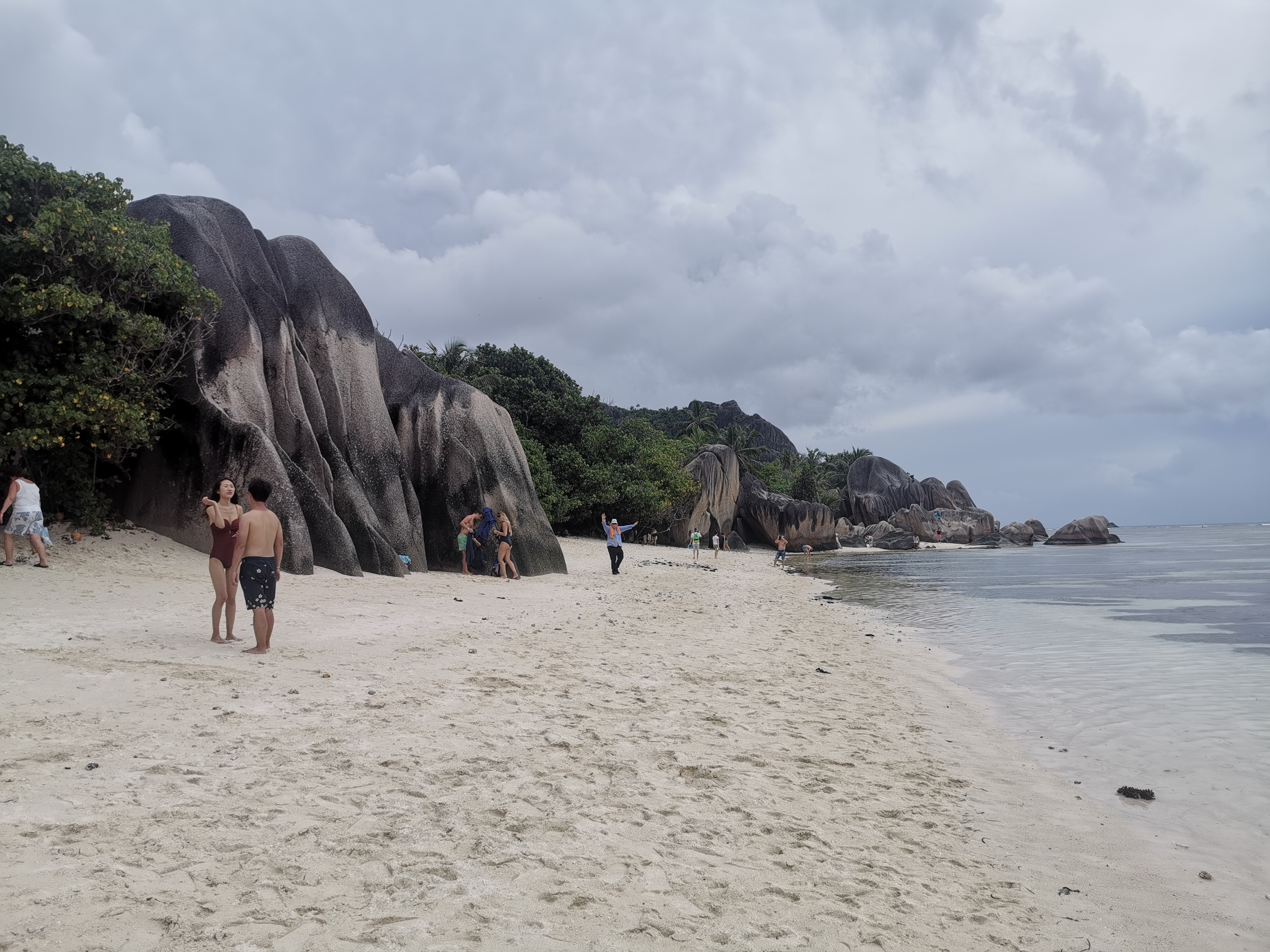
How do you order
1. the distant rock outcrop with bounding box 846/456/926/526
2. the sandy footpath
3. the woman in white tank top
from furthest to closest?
the distant rock outcrop with bounding box 846/456/926/526 → the woman in white tank top → the sandy footpath

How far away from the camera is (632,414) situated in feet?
311

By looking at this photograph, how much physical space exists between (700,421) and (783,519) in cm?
1966

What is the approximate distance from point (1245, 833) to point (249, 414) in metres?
16.1

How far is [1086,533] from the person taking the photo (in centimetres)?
6988

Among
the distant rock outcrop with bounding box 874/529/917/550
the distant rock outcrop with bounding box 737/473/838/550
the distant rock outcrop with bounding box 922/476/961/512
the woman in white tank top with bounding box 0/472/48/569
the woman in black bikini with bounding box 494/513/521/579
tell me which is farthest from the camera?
the distant rock outcrop with bounding box 922/476/961/512

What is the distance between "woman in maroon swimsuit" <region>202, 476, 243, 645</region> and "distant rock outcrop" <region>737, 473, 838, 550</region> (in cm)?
5025

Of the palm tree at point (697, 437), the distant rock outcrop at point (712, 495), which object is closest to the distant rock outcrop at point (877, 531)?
the palm tree at point (697, 437)

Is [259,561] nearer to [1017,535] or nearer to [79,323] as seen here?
[79,323]

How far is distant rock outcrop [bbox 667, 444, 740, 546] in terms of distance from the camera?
4897 cm

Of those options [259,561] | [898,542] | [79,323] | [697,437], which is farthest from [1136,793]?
[697,437]

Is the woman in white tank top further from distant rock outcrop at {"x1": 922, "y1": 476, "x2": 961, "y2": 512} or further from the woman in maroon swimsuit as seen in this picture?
distant rock outcrop at {"x1": 922, "y1": 476, "x2": 961, "y2": 512}

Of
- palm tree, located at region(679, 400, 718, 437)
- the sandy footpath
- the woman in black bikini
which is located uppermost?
palm tree, located at region(679, 400, 718, 437)

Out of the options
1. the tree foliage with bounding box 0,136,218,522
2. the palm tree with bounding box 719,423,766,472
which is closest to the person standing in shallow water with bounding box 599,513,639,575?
the tree foliage with bounding box 0,136,218,522

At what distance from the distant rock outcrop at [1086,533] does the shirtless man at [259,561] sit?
7612cm
